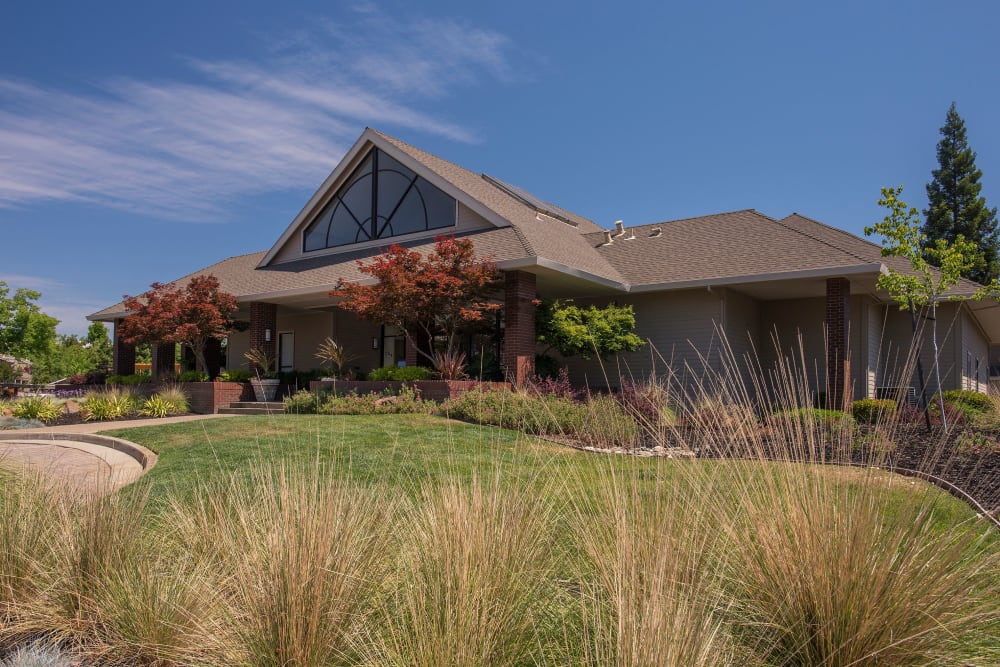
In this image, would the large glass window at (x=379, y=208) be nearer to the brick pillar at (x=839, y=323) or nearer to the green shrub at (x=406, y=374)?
the green shrub at (x=406, y=374)

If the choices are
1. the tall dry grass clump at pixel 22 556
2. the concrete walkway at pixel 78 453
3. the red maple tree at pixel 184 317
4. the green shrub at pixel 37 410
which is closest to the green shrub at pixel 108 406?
the green shrub at pixel 37 410

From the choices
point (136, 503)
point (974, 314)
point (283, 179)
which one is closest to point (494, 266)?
point (283, 179)

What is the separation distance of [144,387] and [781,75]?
1741 cm

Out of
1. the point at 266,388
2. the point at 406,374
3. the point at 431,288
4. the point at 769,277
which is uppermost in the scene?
the point at 769,277

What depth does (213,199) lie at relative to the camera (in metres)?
14.8

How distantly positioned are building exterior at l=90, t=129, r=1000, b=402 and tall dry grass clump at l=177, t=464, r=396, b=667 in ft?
37.0

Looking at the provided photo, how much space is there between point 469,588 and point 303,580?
669 millimetres

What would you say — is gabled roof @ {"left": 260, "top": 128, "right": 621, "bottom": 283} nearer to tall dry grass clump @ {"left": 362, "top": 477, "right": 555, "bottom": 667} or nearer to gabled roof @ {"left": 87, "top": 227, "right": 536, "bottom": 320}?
gabled roof @ {"left": 87, "top": 227, "right": 536, "bottom": 320}

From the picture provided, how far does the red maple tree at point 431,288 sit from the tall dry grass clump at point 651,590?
11.2 meters

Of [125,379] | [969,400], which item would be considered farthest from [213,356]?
[969,400]

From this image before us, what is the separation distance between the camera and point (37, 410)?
15594 millimetres

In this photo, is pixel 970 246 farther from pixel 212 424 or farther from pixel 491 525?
pixel 212 424

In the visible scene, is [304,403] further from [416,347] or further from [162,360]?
[162,360]

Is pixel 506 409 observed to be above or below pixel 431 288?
below
